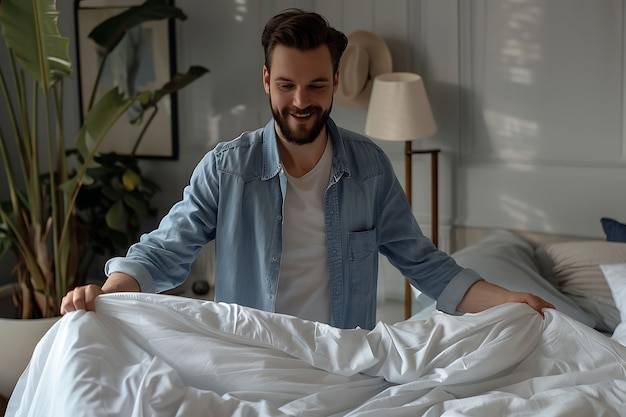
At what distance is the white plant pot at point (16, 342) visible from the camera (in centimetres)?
362

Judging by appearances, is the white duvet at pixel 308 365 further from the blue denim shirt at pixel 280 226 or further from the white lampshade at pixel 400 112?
the white lampshade at pixel 400 112

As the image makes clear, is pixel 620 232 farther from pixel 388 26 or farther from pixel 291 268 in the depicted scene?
pixel 291 268

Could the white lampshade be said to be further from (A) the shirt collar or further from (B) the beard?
(B) the beard

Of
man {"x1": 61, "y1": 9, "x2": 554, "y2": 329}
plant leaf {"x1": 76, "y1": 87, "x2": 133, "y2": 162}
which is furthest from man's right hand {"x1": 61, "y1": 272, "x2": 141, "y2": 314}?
plant leaf {"x1": 76, "y1": 87, "x2": 133, "y2": 162}

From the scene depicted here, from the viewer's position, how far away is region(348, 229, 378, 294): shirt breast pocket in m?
2.12

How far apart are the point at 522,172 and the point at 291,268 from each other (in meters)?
2.03

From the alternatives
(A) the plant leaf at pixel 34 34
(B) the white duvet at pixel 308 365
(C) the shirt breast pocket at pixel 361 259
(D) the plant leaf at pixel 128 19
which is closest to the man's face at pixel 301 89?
(C) the shirt breast pocket at pixel 361 259

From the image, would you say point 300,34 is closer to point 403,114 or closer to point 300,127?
point 300,127

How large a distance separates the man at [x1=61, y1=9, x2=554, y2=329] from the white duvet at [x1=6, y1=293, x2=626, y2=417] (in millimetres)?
201

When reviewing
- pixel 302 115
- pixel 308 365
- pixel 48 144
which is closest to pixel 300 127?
pixel 302 115

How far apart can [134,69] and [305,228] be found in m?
2.92

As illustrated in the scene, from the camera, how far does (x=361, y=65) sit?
13.1 ft

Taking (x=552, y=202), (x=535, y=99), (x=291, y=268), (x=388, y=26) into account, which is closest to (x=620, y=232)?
(x=552, y=202)

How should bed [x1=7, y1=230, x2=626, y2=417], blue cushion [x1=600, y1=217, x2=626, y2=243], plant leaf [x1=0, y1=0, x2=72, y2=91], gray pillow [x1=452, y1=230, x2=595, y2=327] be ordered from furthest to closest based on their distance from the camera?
blue cushion [x1=600, y1=217, x2=626, y2=243]
plant leaf [x1=0, y1=0, x2=72, y2=91]
gray pillow [x1=452, y1=230, x2=595, y2=327]
bed [x1=7, y1=230, x2=626, y2=417]
